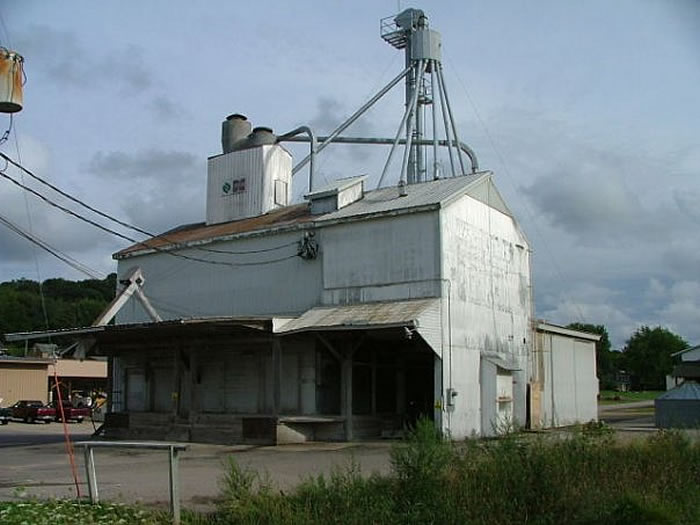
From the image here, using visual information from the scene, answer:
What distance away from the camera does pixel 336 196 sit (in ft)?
101

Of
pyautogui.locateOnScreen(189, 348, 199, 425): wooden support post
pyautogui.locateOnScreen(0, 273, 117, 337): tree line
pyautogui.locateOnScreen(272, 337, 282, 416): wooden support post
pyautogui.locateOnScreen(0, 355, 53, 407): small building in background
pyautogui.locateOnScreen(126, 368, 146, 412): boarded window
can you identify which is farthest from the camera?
pyautogui.locateOnScreen(0, 273, 117, 337): tree line

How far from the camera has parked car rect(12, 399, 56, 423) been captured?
48.8 meters

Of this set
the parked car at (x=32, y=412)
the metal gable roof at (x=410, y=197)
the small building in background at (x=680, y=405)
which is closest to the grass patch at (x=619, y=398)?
the small building in background at (x=680, y=405)

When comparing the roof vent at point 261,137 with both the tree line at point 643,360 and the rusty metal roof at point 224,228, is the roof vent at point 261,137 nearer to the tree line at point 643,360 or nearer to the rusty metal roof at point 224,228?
the rusty metal roof at point 224,228

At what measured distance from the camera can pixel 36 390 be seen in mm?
57969

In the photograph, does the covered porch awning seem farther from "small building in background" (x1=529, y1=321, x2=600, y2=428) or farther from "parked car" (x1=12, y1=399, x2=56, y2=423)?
"parked car" (x1=12, y1=399, x2=56, y2=423)

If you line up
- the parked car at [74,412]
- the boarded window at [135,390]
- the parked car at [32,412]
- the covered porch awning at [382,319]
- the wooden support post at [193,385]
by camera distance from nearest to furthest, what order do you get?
the covered porch awning at [382,319] < the wooden support post at [193,385] < the boarded window at [135,390] < the parked car at [32,412] < the parked car at [74,412]

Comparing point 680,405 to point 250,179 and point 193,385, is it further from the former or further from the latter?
point 250,179

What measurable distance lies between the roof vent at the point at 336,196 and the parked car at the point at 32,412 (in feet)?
88.0

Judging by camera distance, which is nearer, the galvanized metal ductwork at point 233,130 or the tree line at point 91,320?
the galvanized metal ductwork at point 233,130

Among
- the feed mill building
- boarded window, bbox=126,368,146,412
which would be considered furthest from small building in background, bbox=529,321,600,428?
boarded window, bbox=126,368,146,412

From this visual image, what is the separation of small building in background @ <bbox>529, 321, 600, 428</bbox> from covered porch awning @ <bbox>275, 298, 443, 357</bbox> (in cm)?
852

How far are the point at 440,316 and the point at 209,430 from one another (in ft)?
29.3

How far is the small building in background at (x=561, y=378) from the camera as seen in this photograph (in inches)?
1294
